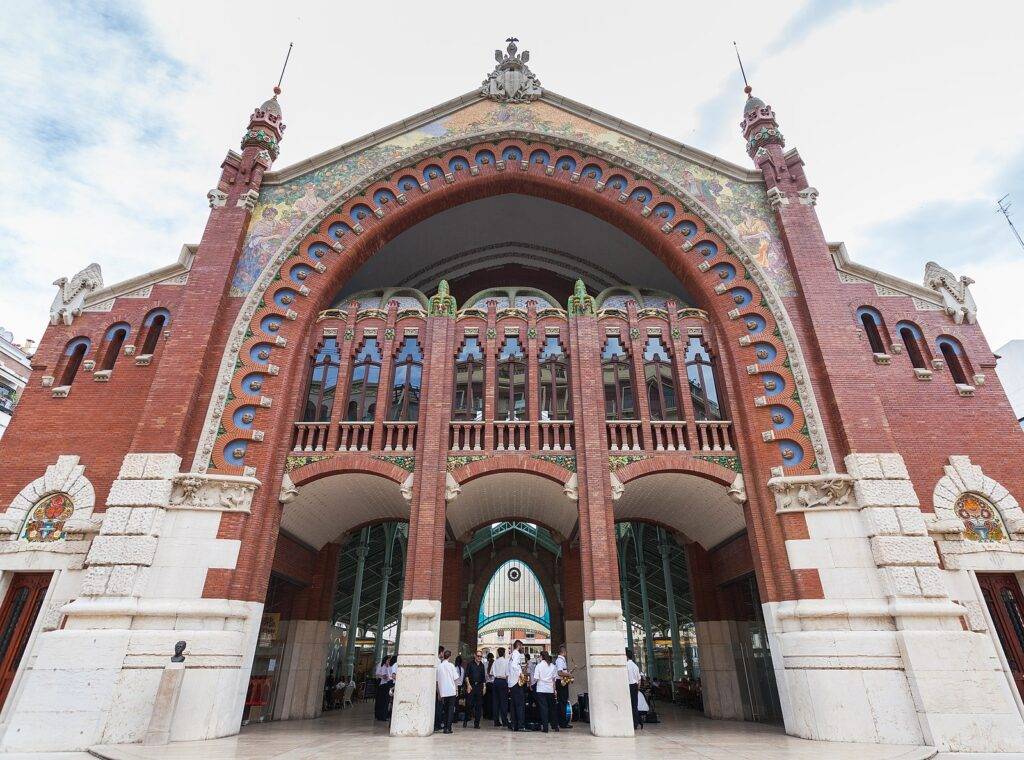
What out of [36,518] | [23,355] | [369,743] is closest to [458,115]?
[36,518]

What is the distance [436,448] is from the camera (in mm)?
14633

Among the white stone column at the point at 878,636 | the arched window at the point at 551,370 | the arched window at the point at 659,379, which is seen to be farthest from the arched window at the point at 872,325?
the arched window at the point at 551,370

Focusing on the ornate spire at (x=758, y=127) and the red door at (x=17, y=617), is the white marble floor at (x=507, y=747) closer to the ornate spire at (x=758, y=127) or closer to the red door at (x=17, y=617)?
the red door at (x=17, y=617)

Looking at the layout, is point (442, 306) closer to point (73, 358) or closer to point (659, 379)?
point (659, 379)

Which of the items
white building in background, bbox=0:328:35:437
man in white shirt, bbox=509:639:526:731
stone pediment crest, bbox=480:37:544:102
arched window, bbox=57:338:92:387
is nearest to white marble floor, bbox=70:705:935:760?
man in white shirt, bbox=509:639:526:731

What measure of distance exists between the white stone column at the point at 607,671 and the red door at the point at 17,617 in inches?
Result: 506

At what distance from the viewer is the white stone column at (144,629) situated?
35.3 ft

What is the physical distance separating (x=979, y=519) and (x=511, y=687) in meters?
11.8

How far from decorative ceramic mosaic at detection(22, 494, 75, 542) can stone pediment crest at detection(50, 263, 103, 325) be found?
5737mm

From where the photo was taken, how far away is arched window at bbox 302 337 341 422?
1616cm

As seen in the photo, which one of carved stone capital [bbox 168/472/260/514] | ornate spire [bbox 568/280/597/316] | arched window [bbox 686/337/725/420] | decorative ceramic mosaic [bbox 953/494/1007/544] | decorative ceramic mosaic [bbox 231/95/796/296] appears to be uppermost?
decorative ceramic mosaic [bbox 231/95/796/296]

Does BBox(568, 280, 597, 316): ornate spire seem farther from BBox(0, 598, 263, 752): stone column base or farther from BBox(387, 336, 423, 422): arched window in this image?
BBox(0, 598, 263, 752): stone column base

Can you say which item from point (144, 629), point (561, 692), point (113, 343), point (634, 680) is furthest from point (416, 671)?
point (113, 343)

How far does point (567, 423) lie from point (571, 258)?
9.67m
